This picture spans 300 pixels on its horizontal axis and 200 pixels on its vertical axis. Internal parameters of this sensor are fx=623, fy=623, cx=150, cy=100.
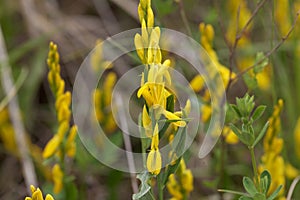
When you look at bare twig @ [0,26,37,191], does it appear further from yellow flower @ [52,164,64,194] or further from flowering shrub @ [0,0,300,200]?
yellow flower @ [52,164,64,194]

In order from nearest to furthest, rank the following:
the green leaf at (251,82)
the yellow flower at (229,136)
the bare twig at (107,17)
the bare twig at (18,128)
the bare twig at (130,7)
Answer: the green leaf at (251,82) → the yellow flower at (229,136) → the bare twig at (18,128) → the bare twig at (130,7) → the bare twig at (107,17)

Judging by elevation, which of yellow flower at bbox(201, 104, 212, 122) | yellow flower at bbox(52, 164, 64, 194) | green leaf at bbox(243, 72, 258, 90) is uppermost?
green leaf at bbox(243, 72, 258, 90)

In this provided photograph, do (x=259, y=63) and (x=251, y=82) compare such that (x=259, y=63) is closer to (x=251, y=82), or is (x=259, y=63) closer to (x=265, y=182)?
(x=251, y=82)

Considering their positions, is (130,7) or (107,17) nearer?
(130,7)

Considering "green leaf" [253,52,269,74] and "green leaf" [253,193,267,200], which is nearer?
"green leaf" [253,193,267,200]

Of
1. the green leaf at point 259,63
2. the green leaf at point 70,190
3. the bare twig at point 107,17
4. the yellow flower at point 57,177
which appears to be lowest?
the green leaf at point 70,190

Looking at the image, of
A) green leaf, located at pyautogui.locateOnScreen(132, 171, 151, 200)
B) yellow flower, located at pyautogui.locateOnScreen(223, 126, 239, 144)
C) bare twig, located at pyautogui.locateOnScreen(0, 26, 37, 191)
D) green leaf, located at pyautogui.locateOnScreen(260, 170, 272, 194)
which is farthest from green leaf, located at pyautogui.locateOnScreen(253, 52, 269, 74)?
bare twig, located at pyautogui.locateOnScreen(0, 26, 37, 191)

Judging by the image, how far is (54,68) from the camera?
1199 millimetres

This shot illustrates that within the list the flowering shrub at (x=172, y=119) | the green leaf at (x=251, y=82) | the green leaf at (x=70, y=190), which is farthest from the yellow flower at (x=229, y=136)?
the green leaf at (x=70, y=190)

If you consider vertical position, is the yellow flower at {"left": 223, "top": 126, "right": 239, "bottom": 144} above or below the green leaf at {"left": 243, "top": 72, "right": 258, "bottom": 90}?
below

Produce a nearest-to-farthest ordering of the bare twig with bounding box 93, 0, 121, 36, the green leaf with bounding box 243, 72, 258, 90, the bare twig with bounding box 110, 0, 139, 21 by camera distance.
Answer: the green leaf with bounding box 243, 72, 258, 90, the bare twig with bounding box 110, 0, 139, 21, the bare twig with bounding box 93, 0, 121, 36

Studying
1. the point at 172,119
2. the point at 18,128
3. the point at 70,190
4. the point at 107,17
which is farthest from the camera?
the point at 107,17

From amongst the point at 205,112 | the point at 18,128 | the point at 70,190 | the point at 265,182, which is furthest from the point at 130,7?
the point at 265,182

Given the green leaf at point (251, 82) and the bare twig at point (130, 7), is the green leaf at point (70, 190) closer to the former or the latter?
the green leaf at point (251, 82)
